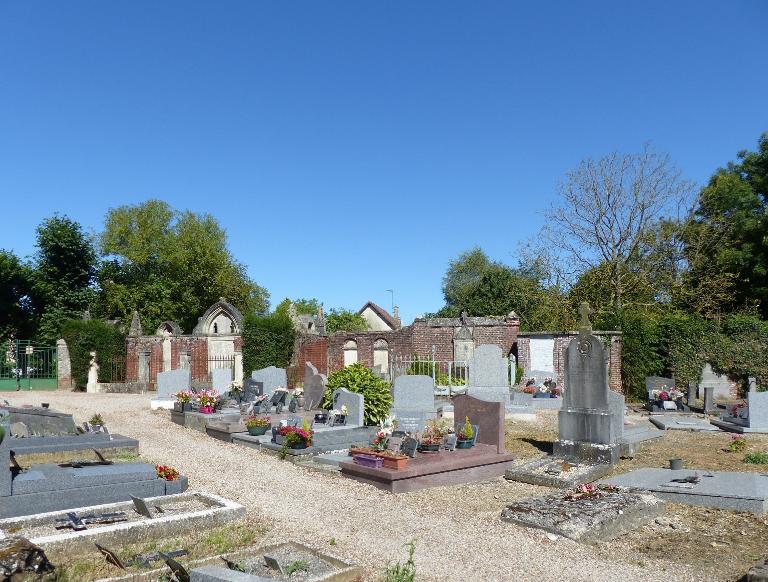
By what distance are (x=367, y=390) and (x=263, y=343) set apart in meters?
13.3

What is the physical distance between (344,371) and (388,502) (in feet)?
23.0

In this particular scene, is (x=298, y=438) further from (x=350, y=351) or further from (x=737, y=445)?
(x=350, y=351)

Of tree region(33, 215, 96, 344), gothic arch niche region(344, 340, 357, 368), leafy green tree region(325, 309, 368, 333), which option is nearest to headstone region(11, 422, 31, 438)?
gothic arch niche region(344, 340, 357, 368)

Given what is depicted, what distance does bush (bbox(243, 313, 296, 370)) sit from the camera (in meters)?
26.8

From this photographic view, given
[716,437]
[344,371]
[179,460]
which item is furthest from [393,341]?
[179,460]

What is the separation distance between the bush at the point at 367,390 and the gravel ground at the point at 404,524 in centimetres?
282

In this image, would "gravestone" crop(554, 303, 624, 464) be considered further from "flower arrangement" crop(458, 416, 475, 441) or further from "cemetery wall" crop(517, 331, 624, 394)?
"cemetery wall" crop(517, 331, 624, 394)

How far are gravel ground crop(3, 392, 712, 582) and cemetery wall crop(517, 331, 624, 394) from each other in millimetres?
13935

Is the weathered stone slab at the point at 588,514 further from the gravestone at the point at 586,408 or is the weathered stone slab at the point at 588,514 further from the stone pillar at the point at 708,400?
the stone pillar at the point at 708,400

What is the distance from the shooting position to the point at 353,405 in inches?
547

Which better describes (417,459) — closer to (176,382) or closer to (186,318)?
(176,382)

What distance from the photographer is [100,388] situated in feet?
86.2

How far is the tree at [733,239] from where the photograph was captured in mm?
26984

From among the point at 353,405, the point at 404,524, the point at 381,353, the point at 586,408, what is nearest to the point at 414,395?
the point at 353,405
